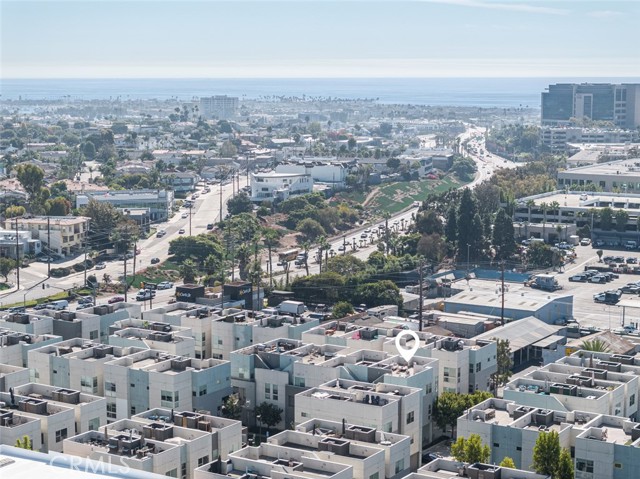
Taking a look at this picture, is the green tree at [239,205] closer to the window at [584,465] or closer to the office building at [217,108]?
the window at [584,465]

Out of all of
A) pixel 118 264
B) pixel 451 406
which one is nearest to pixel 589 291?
pixel 118 264

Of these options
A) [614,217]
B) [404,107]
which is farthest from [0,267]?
[404,107]

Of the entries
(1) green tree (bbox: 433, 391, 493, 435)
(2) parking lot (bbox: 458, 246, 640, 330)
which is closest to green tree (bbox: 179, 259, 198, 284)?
(2) parking lot (bbox: 458, 246, 640, 330)

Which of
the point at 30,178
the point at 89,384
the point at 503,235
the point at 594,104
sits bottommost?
the point at 89,384

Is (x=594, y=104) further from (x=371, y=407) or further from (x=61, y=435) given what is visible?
(x=61, y=435)

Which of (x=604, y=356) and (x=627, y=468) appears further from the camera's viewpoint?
(x=604, y=356)

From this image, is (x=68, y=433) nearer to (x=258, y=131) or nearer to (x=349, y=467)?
(x=349, y=467)

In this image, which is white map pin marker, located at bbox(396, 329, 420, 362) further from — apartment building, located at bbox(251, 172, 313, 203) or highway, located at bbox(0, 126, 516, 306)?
apartment building, located at bbox(251, 172, 313, 203)
